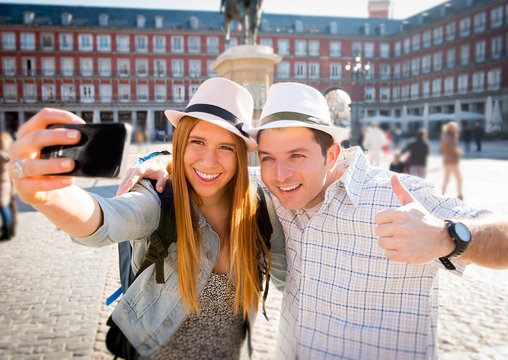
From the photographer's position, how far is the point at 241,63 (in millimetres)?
8242

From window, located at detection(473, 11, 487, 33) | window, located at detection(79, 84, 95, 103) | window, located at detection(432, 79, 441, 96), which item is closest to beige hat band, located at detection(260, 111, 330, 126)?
window, located at detection(79, 84, 95, 103)

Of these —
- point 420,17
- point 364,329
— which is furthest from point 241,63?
point 420,17

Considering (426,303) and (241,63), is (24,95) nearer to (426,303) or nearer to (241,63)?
(241,63)

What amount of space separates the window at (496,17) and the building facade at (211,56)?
98 millimetres

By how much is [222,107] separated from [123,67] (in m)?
46.1

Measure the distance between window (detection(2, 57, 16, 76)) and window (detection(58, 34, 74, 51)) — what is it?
523 cm

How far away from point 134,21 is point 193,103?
5025cm

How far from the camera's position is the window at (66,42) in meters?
42.5

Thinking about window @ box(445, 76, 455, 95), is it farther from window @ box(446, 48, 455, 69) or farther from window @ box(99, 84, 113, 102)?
window @ box(99, 84, 113, 102)

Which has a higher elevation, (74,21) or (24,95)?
(74,21)

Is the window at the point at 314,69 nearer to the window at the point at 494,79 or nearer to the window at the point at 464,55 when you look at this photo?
the window at the point at 464,55

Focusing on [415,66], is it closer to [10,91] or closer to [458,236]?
[10,91]

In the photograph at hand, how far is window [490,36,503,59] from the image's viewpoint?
→ 36281 mm

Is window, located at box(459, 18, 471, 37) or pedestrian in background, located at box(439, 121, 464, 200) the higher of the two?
window, located at box(459, 18, 471, 37)
